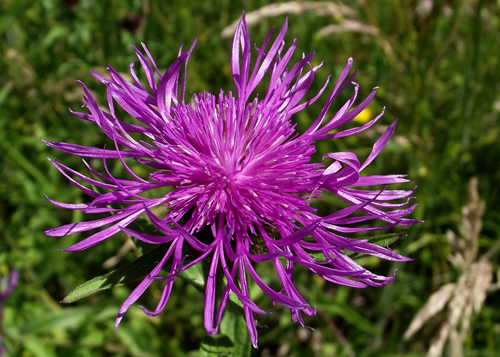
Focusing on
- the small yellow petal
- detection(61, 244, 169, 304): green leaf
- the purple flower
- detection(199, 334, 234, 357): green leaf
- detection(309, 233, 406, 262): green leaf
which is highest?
the small yellow petal

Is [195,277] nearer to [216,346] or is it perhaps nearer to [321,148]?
[216,346]

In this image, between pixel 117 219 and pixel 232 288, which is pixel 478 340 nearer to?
pixel 232 288

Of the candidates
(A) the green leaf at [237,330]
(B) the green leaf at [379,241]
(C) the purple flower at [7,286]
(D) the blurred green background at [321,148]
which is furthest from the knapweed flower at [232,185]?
(C) the purple flower at [7,286]

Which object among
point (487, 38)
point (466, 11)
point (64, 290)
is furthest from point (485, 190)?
point (64, 290)

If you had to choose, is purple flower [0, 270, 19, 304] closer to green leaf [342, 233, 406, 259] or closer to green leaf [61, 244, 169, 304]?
green leaf [61, 244, 169, 304]

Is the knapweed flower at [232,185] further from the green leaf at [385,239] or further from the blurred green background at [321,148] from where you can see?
the blurred green background at [321,148]

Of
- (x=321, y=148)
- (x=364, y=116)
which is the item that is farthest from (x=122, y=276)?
(x=364, y=116)

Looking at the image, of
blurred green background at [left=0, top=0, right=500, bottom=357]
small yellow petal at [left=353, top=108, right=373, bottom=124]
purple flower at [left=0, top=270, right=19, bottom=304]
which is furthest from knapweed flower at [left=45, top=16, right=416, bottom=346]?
small yellow petal at [left=353, top=108, right=373, bottom=124]
